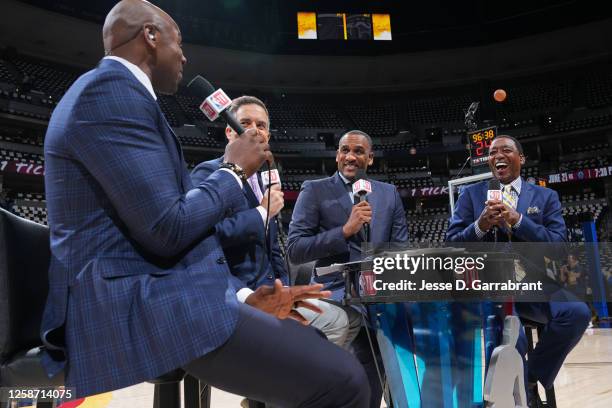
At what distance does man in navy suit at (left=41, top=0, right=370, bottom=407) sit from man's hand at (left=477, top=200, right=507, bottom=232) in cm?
159

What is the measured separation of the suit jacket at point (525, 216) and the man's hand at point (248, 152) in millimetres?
1742

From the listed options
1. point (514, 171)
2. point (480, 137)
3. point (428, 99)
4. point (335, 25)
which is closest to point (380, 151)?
point (428, 99)

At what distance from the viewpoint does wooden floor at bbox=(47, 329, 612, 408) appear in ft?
10.8

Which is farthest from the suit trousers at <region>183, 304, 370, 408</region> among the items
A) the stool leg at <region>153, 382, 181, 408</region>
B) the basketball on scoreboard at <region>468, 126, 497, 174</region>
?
the basketball on scoreboard at <region>468, 126, 497, 174</region>

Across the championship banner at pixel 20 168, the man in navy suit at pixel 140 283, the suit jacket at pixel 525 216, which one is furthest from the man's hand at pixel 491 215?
the championship banner at pixel 20 168

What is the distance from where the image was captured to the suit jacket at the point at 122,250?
38.2 inches

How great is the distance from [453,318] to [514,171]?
4.49 ft

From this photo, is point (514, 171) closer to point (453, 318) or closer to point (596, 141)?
point (453, 318)

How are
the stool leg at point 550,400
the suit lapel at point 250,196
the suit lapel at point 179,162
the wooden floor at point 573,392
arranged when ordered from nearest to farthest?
1. the suit lapel at point 179,162
2. the suit lapel at point 250,196
3. the stool leg at point 550,400
4. the wooden floor at point 573,392

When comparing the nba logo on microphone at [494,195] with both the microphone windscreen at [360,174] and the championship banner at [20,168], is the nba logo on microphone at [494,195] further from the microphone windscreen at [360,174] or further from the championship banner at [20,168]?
the championship banner at [20,168]

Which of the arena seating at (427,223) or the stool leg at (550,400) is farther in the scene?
the arena seating at (427,223)

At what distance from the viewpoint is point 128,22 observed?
1.19 m

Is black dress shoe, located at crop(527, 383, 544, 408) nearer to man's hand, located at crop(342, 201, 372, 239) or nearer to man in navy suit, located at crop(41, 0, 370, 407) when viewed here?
man's hand, located at crop(342, 201, 372, 239)

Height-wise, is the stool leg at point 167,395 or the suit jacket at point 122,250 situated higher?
the suit jacket at point 122,250
